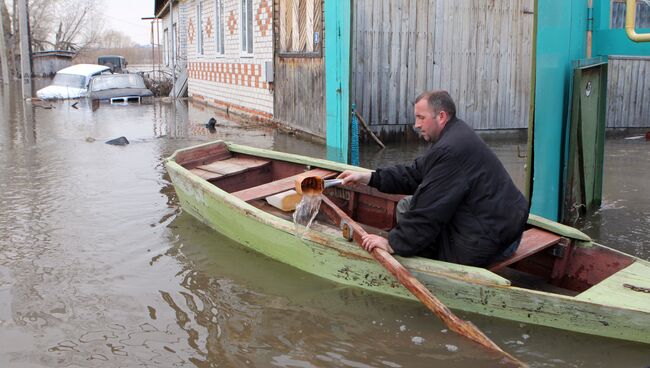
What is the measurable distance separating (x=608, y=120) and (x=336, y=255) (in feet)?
32.7

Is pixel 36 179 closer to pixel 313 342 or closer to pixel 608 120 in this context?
pixel 313 342

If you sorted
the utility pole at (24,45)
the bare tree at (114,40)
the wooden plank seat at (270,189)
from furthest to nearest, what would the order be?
the bare tree at (114,40) → the utility pole at (24,45) → the wooden plank seat at (270,189)

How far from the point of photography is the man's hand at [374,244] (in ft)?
15.1

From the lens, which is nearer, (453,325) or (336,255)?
(453,325)

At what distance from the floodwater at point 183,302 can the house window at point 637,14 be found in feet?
6.87

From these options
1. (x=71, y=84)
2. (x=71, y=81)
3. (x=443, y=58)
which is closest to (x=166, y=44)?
(x=71, y=81)

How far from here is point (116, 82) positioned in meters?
23.0

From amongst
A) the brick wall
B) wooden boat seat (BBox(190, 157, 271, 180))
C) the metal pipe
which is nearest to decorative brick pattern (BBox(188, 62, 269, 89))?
the brick wall

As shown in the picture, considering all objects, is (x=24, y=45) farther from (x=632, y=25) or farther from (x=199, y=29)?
(x=632, y=25)

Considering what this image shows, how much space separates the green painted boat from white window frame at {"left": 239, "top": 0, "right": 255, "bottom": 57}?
31.3ft

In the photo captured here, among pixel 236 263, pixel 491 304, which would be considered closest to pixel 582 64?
pixel 491 304

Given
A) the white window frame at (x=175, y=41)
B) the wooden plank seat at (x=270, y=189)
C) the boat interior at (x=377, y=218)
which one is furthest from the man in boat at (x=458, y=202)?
the white window frame at (x=175, y=41)

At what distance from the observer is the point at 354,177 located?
5.36 m

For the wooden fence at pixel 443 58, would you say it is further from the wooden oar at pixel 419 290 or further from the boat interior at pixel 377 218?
the wooden oar at pixel 419 290
